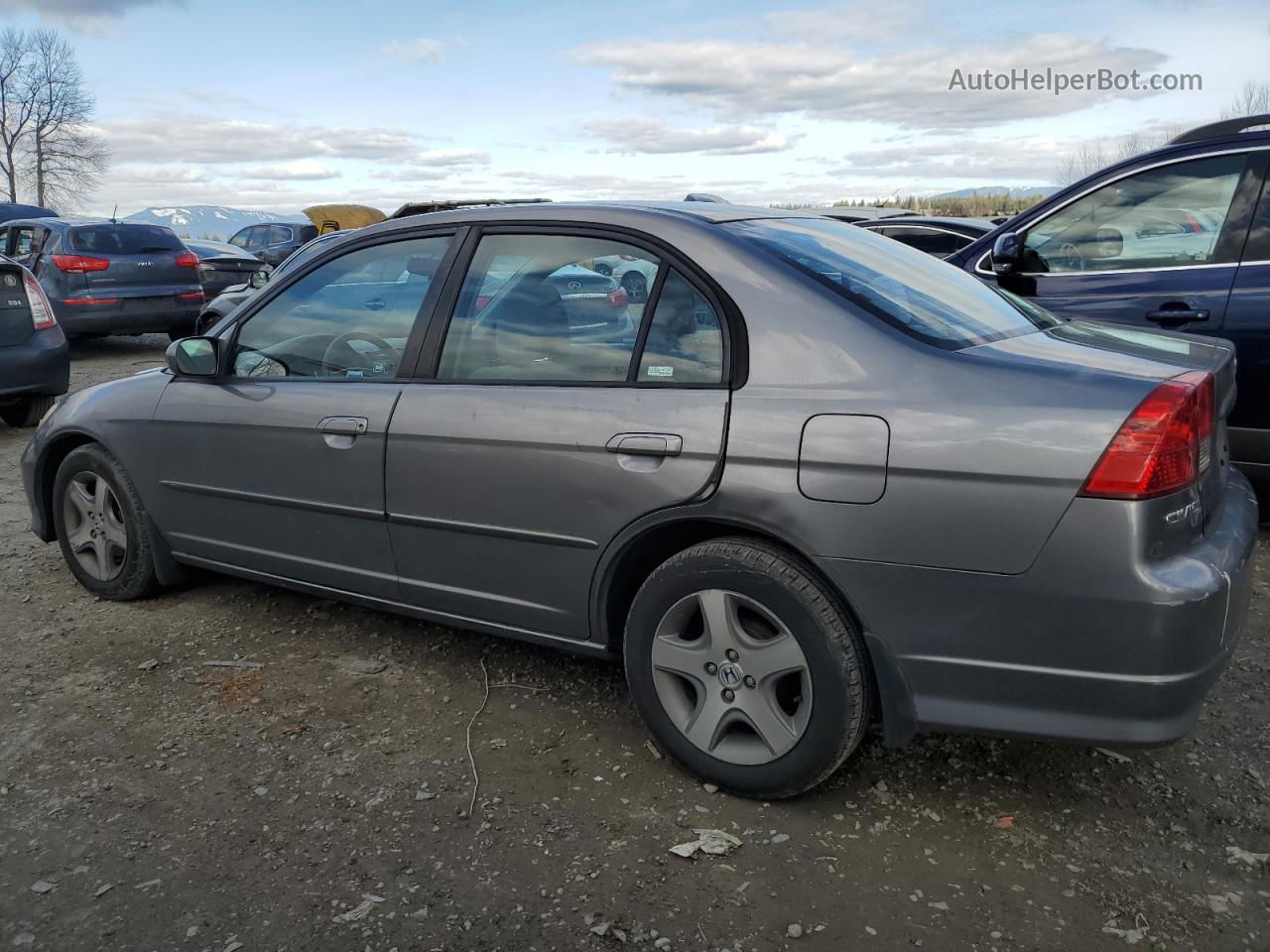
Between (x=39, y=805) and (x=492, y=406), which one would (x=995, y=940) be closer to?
(x=492, y=406)

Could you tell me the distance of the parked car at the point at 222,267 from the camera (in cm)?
1522

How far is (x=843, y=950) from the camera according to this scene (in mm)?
2309

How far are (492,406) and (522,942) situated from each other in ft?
4.92

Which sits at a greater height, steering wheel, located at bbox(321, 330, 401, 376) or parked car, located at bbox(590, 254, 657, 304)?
parked car, located at bbox(590, 254, 657, 304)

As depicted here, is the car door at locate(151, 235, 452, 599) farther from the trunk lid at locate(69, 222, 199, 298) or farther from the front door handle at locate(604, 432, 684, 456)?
the trunk lid at locate(69, 222, 199, 298)

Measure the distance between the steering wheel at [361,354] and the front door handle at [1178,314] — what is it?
3.42 meters

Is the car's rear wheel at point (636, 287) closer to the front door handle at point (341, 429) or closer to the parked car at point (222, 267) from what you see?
the front door handle at point (341, 429)

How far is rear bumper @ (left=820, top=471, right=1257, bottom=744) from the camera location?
7.75 ft

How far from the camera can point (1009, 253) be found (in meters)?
5.29

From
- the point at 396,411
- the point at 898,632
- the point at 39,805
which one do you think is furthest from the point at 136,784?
the point at 898,632

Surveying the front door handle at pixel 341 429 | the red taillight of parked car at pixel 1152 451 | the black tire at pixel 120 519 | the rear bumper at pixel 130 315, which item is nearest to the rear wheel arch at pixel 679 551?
the red taillight of parked car at pixel 1152 451

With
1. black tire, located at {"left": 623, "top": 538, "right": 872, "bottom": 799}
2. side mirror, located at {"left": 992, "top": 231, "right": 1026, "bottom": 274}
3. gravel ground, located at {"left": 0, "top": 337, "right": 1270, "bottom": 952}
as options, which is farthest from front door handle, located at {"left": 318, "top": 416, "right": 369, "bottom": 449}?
side mirror, located at {"left": 992, "top": 231, "right": 1026, "bottom": 274}

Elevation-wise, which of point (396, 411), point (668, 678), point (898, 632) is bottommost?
point (668, 678)

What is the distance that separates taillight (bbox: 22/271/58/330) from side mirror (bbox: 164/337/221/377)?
5195 mm
